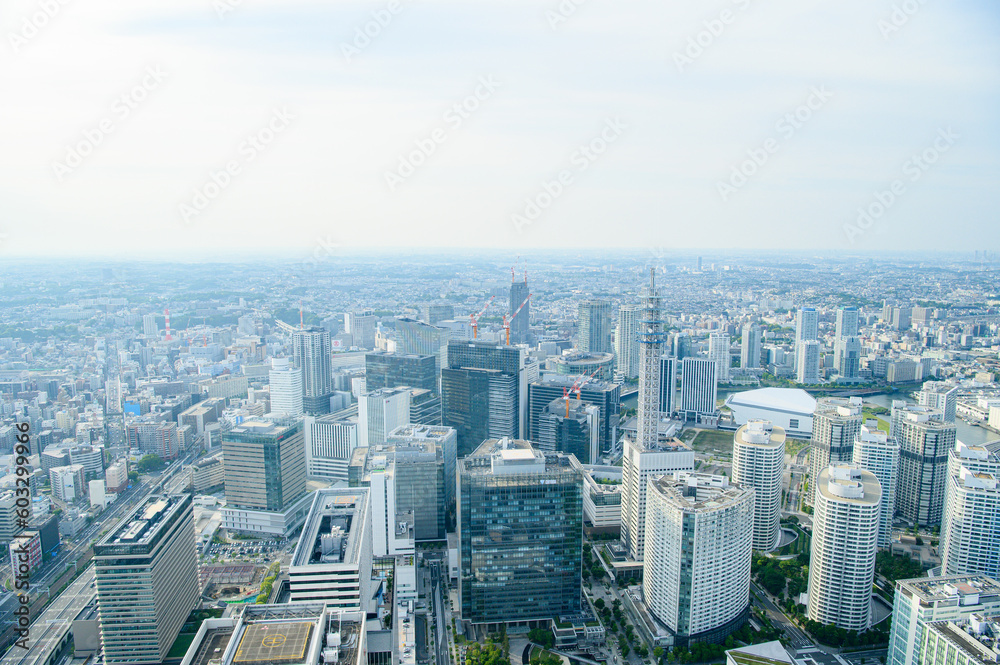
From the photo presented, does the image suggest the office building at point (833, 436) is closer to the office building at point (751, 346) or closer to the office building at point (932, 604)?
the office building at point (932, 604)

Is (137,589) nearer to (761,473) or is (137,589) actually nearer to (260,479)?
(260,479)

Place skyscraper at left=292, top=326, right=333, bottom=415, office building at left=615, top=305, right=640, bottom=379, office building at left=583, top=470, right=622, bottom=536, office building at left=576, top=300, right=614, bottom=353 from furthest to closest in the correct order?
1. office building at left=576, top=300, right=614, bottom=353
2. office building at left=615, top=305, right=640, bottom=379
3. skyscraper at left=292, top=326, right=333, bottom=415
4. office building at left=583, top=470, right=622, bottom=536

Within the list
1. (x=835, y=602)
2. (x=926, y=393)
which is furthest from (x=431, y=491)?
(x=926, y=393)

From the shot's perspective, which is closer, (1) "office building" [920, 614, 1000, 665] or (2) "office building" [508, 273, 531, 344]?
(1) "office building" [920, 614, 1000, 665]

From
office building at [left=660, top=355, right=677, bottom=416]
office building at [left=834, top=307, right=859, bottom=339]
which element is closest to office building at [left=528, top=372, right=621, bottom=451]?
office building at [left=660, top=355, right=677, bottom=416]

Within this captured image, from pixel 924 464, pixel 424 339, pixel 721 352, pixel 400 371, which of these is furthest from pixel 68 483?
pixel 721 352

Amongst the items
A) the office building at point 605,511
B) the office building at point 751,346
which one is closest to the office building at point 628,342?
the office building at point 751,346

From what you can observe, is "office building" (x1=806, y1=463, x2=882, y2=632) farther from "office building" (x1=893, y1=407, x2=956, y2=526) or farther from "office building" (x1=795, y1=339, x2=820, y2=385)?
"office building" (x1=795, y1=339, x2=820, y2=385)
